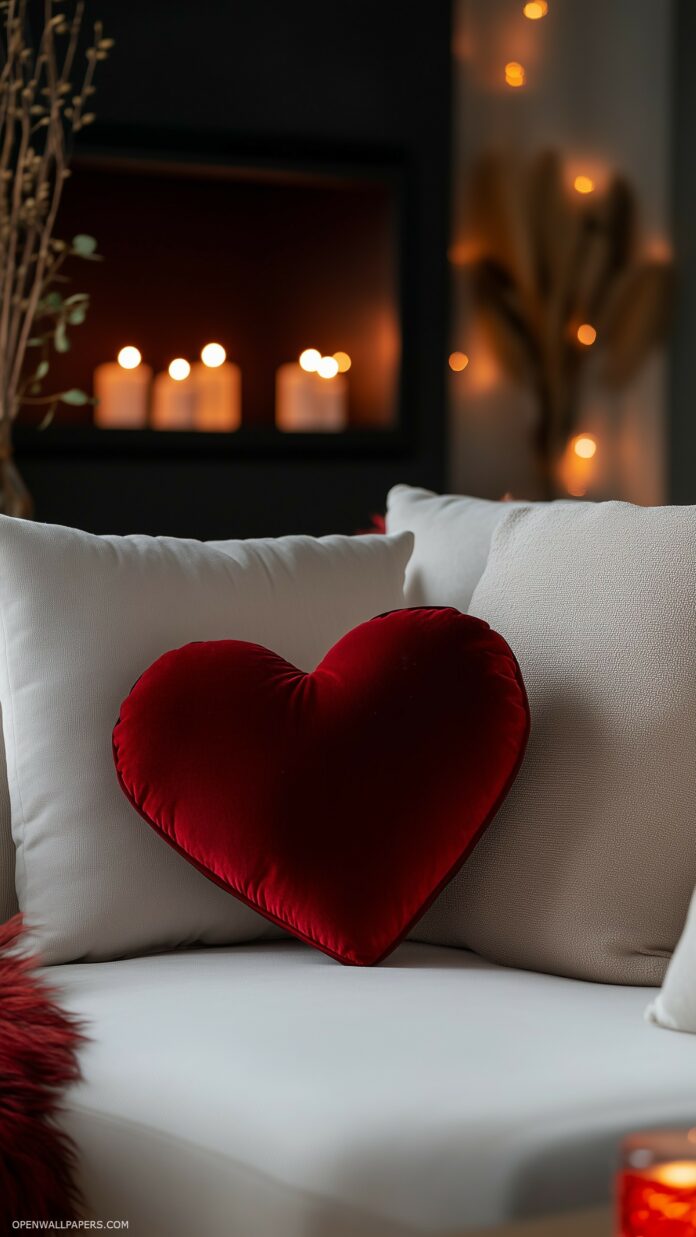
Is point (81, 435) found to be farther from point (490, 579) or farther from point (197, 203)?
point (490, 579)

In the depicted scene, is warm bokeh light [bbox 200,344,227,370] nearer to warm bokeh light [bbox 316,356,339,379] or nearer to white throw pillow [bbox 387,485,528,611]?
warm bokeh light [bbox 316,356,339,379]

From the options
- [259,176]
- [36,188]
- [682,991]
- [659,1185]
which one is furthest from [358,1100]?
[259,176]

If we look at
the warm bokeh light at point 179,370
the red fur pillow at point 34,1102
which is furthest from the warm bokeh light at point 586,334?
the red fur pillow at point 34,1102

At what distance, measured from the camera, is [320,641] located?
64.3 inches

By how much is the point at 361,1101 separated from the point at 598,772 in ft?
1.52

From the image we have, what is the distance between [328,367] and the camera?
4.46 metres

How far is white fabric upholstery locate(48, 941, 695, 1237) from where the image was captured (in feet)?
3.30

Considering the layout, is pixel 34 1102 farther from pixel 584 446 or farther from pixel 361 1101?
pixel 584 446

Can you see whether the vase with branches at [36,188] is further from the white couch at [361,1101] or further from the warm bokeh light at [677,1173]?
the warm bokeh light at [677,1173]

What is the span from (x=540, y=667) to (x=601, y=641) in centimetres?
7

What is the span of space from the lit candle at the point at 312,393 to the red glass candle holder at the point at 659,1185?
139 inches

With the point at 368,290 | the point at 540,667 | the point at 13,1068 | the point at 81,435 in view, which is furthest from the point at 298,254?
the point at 13,1068

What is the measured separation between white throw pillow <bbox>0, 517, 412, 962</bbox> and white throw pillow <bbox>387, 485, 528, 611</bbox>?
17 cm

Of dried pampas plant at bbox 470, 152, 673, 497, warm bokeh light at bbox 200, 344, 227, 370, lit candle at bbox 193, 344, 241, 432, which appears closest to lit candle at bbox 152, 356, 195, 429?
lit candle at bbox 193, 344, 241, 432
